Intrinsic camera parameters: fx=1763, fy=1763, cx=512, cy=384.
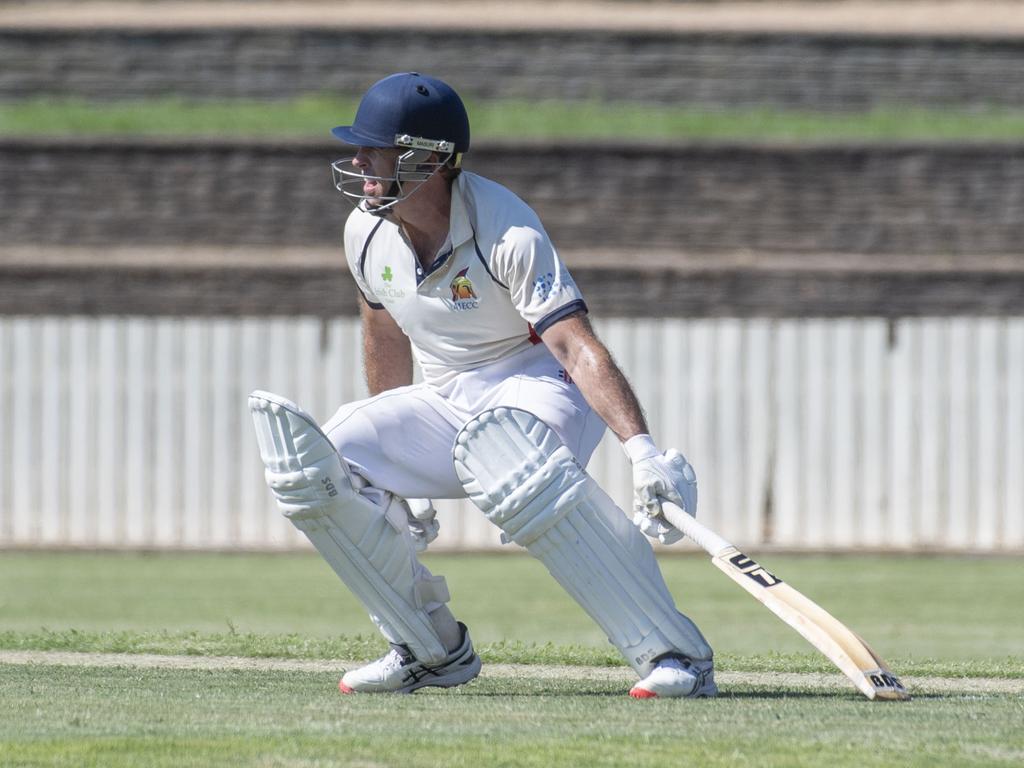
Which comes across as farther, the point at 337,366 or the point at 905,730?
the point at 337,366

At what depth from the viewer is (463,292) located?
4.93m

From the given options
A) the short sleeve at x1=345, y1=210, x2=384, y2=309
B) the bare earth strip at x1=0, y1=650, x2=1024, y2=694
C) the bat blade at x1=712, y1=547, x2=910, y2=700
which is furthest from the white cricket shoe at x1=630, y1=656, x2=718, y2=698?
the short sleeve at x1=345, y1=210, x2=384, y2=309

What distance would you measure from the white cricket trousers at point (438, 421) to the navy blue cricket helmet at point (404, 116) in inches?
26.7

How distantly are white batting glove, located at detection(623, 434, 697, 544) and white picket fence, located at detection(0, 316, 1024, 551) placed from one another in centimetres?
750

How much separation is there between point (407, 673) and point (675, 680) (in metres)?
0.81

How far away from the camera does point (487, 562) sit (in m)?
12.2

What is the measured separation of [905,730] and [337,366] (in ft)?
30.3

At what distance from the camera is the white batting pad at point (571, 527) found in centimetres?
462

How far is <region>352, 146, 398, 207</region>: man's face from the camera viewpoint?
4.91m

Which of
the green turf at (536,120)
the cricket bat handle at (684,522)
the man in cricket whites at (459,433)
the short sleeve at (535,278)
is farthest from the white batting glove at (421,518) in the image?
the green turf at (536,120)

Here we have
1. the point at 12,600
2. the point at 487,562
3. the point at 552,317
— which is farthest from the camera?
the point at 487,562

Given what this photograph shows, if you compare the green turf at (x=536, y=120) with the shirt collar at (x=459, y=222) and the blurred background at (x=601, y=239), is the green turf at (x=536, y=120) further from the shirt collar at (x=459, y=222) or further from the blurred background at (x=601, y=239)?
the shirt collar at (x=459, y=222)

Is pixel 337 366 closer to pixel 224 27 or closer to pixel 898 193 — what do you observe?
pixel 898 193

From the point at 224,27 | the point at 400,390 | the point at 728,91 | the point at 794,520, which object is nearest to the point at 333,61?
the point at 224,27
